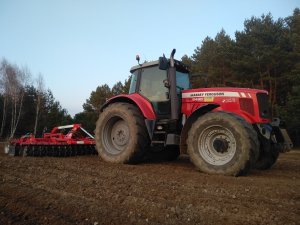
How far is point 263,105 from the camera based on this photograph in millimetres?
5773

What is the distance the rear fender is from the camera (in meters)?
5.80

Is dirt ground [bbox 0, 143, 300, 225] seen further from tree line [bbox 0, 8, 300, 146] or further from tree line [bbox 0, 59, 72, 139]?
tree line [bbox 0, 59, 72, 139]

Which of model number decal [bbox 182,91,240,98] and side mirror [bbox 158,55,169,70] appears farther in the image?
side mirror [bbox 158,55,169,70]

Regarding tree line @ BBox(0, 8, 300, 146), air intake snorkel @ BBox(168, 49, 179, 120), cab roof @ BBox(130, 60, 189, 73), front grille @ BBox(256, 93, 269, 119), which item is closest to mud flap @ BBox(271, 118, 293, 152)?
front grille @ BBox(256, 93, 269, 119)

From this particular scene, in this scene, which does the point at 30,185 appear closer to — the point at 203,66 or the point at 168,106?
the point at 168,106

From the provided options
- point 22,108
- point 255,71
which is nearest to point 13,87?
point 22,108

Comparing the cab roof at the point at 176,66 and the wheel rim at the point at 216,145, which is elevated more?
the cab roof at the point at 176,66

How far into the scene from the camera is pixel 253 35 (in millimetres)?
25266

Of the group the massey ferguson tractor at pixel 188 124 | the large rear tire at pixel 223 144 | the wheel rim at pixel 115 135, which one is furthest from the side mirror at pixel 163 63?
the wheel rim at pixel 115 135

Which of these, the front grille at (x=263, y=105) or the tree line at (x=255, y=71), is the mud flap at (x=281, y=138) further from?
the tree line at (x=255, y=71)

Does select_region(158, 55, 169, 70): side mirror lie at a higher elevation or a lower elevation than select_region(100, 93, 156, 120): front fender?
higher

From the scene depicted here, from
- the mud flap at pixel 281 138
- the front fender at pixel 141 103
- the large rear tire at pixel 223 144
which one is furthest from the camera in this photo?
the front fender at pixel 141 103

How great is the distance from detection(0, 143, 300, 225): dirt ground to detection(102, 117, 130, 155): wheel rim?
2064mm

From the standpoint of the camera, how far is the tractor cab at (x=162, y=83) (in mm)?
6371
